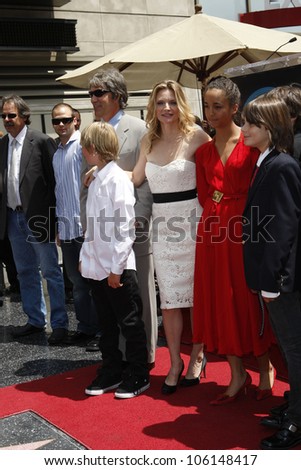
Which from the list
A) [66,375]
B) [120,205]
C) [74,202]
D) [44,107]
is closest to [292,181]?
[120,205]

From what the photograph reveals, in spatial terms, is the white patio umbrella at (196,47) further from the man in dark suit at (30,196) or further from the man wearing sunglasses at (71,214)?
the man in dark suit at (30,196)

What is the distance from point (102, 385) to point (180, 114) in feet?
6.22

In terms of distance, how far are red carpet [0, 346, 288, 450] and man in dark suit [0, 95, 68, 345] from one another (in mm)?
1177

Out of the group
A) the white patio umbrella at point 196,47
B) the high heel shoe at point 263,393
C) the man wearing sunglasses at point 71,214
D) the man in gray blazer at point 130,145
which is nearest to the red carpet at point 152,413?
the high heel shoe at point 263,393

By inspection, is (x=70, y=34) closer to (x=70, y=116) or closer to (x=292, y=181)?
(x=70, y=116)

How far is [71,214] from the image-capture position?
19.2 ft

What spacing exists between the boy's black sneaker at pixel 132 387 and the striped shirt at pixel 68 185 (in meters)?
1.72

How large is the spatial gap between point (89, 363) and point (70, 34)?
7694mm

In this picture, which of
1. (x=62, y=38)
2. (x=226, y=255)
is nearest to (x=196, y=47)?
(x=226, y=255)

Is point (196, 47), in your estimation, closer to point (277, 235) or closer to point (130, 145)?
point (130, 145)

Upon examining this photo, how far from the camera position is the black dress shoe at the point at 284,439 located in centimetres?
341

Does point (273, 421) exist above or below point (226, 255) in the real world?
below

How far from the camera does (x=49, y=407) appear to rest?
4332mm

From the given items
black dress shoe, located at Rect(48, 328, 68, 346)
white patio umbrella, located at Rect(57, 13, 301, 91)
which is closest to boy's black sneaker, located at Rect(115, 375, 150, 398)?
black dress shoe, located at Rect(48, 328, 68, 346)
